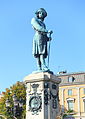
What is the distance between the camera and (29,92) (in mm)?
17125

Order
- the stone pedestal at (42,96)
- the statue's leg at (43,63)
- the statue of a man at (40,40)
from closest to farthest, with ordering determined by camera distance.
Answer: the stone pedestal at (42,96)
the statue's leg at (43,63)
the statue of a man at (40,40)

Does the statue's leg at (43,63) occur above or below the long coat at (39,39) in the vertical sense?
below

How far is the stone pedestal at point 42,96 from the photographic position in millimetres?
16312

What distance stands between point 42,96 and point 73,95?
53.2 m

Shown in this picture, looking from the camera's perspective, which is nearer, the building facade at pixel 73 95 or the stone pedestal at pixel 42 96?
the stone pedestal at pixel 42 96

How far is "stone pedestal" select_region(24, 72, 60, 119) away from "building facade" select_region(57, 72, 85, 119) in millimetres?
50251

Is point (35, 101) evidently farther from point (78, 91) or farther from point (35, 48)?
point (78, 91)

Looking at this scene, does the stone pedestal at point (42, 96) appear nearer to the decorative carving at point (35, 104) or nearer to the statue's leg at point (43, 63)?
the decorative carving at point (35, 104)

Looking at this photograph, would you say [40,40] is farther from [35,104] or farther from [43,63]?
[35,104]

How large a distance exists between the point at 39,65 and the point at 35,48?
1027 millimetres

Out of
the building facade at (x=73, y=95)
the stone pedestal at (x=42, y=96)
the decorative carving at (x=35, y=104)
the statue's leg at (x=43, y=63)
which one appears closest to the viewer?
the stone pedestal at (x=42, y=96)

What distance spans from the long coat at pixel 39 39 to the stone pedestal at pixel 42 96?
4.67 ft

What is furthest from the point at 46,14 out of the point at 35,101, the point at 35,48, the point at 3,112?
the point at 3,112

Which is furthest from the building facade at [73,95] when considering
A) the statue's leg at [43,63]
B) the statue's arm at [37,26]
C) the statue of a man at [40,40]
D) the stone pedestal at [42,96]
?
the statue's arm at [37,26]
